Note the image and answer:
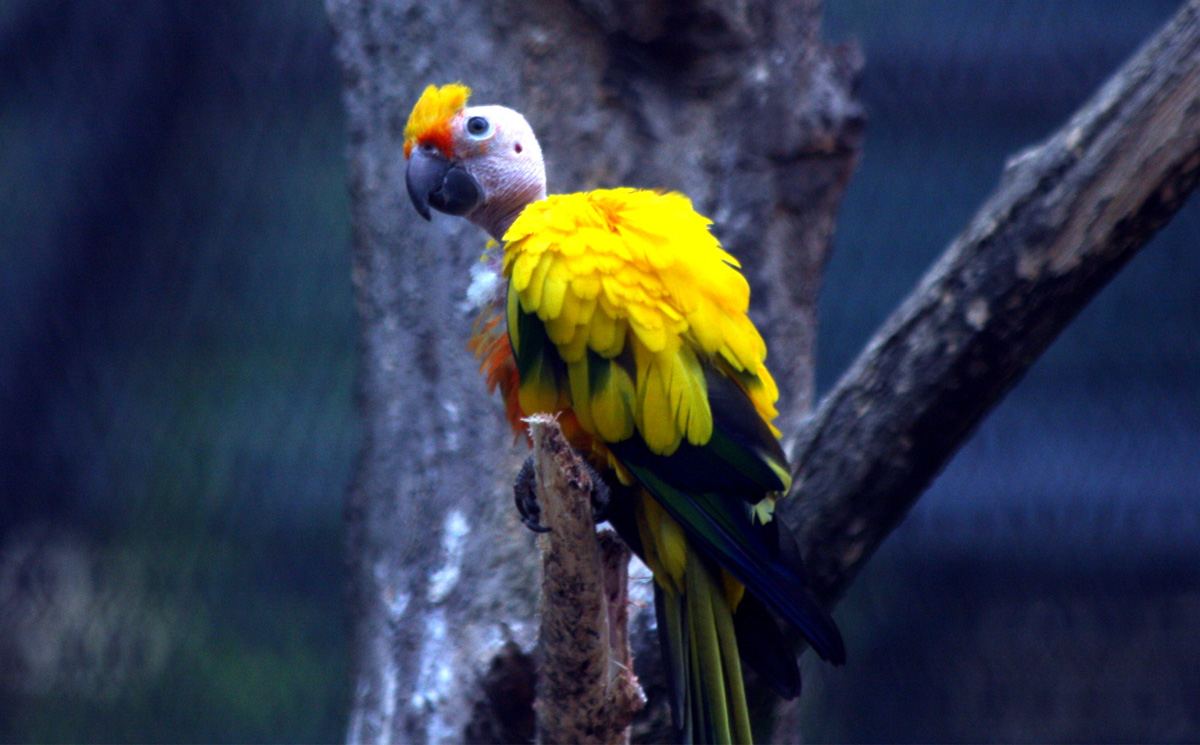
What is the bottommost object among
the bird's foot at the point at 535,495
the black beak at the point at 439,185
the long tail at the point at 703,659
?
the long tail at the point at 703,659

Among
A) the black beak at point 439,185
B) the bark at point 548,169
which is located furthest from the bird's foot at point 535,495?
the black beak at point 439,185

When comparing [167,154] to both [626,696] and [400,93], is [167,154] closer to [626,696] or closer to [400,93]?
[400,93]

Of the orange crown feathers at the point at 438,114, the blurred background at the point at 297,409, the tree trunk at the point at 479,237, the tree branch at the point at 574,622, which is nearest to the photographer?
the tree branch at the point at 574,622

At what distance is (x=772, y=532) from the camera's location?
87 centimetres

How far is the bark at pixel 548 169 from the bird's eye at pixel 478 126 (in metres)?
0.21

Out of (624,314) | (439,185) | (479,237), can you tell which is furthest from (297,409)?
(624,314)

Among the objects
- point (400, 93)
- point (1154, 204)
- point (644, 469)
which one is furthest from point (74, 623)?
point (1154, 204)

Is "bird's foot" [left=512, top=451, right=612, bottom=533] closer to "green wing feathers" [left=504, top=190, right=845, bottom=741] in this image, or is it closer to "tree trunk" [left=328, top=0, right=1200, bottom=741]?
"green wing feathers" [left=504, top=190, right=845, bottom=741]

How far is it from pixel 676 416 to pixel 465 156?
41 cm

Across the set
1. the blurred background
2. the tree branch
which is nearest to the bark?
the blurred background

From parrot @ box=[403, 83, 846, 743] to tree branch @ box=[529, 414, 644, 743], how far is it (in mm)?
55

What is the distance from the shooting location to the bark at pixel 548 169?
4.05 ft

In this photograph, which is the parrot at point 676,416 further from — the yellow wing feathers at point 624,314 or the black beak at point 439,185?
the black beak at point 439,185

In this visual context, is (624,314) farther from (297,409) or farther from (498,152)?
(297,409)
